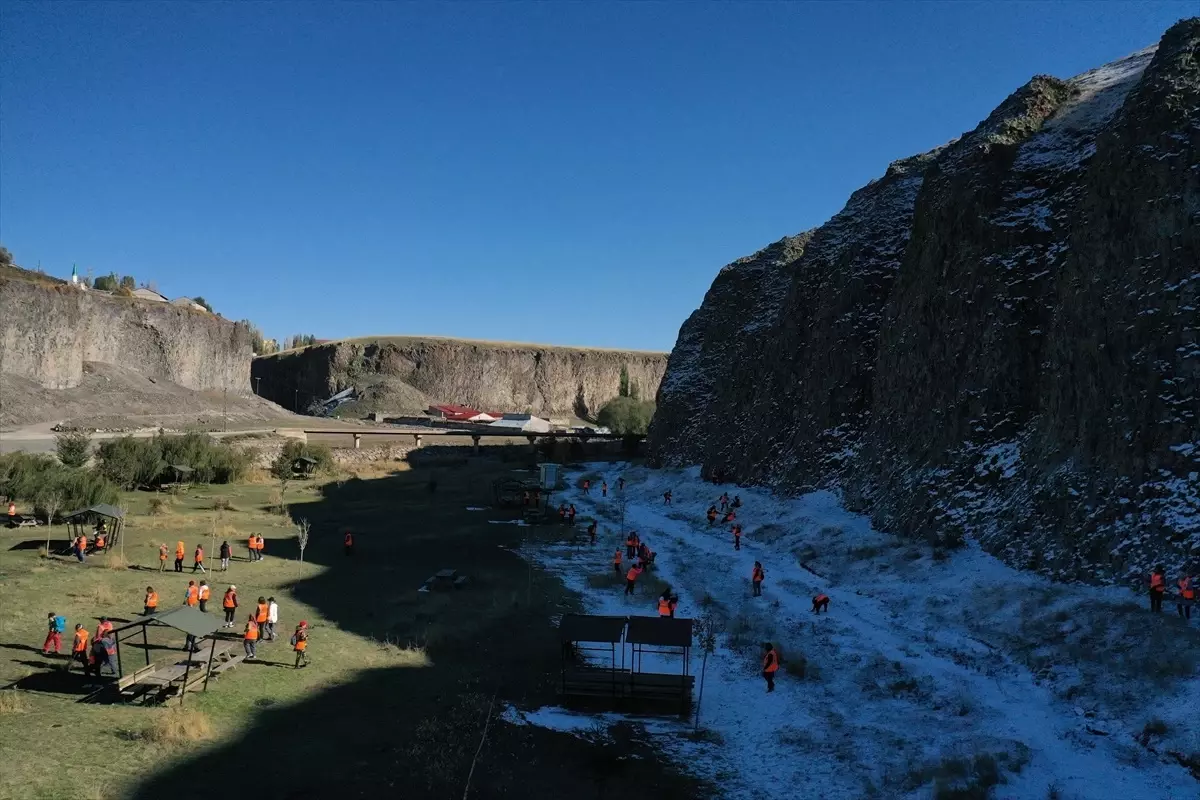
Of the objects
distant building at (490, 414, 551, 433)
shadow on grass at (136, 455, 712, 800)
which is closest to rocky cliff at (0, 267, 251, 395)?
distant building at (490, 414, 551, 433)

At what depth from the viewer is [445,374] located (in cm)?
16250

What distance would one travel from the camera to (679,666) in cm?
1994

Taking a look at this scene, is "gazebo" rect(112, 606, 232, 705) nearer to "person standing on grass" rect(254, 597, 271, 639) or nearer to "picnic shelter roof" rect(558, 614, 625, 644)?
"person standing on grass" rect(254, 597, 271, 639)

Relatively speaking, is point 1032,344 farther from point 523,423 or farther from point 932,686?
point 523,423

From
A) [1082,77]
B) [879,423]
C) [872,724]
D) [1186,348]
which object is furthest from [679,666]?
[1082,77]

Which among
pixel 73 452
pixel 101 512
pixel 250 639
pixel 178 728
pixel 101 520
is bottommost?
pixel 178 728

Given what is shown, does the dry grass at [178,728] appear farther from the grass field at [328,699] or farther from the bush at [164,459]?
the bush at [164,459]

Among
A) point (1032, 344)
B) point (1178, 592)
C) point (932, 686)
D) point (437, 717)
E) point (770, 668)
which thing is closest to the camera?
point (437, 717)

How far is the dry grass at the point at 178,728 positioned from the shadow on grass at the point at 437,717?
76cm

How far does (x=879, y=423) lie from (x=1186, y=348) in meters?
17.4

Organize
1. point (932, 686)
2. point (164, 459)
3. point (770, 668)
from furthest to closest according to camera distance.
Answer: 1. point (164, 459)
2. point (770, 668)
3. point (932, 686)

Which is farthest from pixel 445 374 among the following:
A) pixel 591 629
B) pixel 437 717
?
pixel 437 717

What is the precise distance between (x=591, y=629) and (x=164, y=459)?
49936 mm

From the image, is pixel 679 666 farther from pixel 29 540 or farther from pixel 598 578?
pixel 29 540
